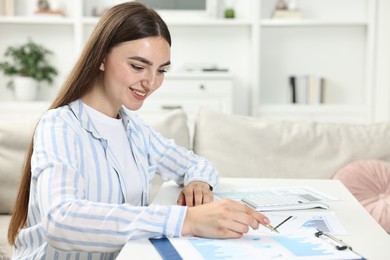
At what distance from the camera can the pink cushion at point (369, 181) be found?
96.4 inches

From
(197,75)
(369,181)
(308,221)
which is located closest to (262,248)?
(308,221)

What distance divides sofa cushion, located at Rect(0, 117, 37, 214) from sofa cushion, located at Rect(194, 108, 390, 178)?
731 mm

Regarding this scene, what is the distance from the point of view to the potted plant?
15.2 ft

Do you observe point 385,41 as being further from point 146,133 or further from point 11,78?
point 146,133

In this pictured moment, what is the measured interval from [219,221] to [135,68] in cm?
47

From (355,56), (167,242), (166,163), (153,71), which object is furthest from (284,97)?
(167,242)

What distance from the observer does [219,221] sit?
1.18 metres

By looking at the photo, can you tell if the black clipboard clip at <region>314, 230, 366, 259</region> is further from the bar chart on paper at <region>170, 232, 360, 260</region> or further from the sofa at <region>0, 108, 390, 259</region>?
the sofa at <region>0, 108, 390, 259</region>

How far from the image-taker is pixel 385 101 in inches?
186

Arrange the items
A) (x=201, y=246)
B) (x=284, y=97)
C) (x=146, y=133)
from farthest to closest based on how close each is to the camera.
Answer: (x=284, y=97)
(x=146, y=133)
(x=201, y=246)

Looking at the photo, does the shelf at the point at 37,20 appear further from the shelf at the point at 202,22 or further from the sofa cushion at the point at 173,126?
the sofa cushion at the point at 173,126

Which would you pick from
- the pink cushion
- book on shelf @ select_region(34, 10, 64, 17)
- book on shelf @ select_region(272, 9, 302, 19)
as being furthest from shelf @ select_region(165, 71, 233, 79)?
the pink cushion

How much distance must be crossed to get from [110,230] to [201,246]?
184 mm

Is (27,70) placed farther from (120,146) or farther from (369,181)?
(120,146)
